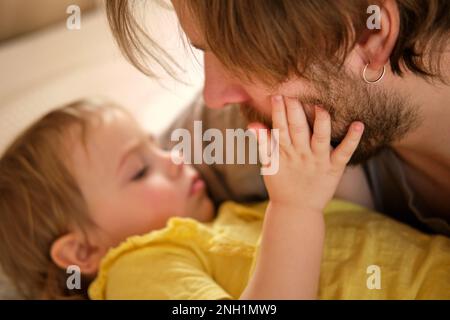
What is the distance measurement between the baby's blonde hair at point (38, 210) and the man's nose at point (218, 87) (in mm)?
389

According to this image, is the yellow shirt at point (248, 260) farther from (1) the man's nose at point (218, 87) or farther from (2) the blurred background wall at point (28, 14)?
(2) the blurred background wall at point (28, 14)

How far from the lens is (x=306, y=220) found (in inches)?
32.0

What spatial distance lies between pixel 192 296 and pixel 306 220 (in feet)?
0.75

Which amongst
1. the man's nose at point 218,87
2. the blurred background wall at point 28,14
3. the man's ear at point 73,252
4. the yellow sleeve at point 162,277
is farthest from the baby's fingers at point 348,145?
the blurred background wall at point 28,14

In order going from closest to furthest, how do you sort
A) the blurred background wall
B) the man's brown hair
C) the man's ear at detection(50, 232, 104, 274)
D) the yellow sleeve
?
the man's brown hair < the yellow sleeve < the man's ear at detection(50, 232, 104, 274) < the blurred background wall

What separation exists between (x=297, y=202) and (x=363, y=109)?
16 cm

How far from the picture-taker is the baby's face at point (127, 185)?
1102 mm

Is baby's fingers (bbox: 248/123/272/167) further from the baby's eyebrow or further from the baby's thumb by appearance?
the baby's eyebrow

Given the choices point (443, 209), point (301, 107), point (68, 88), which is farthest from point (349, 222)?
point (68, 88)

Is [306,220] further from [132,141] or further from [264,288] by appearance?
[132,141]

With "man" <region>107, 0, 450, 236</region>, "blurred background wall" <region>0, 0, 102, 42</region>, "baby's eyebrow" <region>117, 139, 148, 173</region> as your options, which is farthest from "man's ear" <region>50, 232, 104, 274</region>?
"blurred background wall" <region>0, 0, 102, 42</region>

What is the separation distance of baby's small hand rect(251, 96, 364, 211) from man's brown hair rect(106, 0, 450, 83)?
6cm

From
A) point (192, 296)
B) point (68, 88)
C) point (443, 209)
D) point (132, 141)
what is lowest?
point (192, 296)

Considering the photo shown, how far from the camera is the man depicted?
2.27ft
